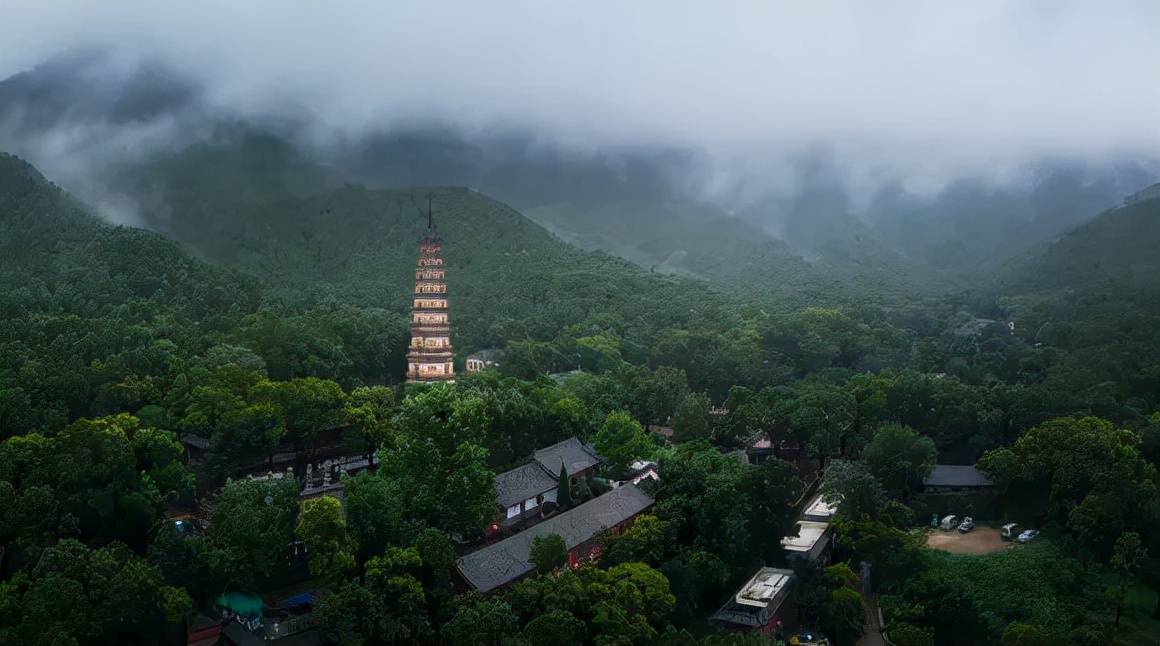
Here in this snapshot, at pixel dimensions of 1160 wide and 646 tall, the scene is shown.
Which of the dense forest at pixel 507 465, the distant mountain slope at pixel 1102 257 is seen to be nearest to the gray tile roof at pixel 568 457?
the dense forest at pixel 507 465

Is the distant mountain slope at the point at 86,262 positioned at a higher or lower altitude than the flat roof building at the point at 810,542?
higher

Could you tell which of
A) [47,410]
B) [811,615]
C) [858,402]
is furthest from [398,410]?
[858,402]

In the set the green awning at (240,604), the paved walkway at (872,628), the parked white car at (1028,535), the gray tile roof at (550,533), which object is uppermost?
the gray tile roof at (550,533)

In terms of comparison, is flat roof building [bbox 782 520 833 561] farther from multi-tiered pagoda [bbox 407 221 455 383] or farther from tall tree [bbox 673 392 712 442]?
multi-tiered pagoda [bbox 407 221 455 383]

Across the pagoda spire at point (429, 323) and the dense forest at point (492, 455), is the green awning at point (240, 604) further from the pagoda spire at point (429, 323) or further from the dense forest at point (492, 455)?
the pagoda spire at point (429, 323)

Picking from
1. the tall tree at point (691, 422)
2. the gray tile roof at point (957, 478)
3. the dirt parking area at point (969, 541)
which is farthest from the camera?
the tall tree at point (691, 422)

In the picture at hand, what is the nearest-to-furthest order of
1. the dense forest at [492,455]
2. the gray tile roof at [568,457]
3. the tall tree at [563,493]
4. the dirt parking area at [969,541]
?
the dense forest at [492,455] < the dirt parking area at [969,541] < the tall tree at [563,493] < the gray tile roof at [568,457]

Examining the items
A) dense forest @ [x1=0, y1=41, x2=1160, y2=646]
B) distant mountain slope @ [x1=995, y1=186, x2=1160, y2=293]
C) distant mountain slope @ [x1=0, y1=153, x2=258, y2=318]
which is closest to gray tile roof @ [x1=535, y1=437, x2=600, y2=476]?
dense forest @ [x1=0, y1=41, x2=1160, y2=646]
